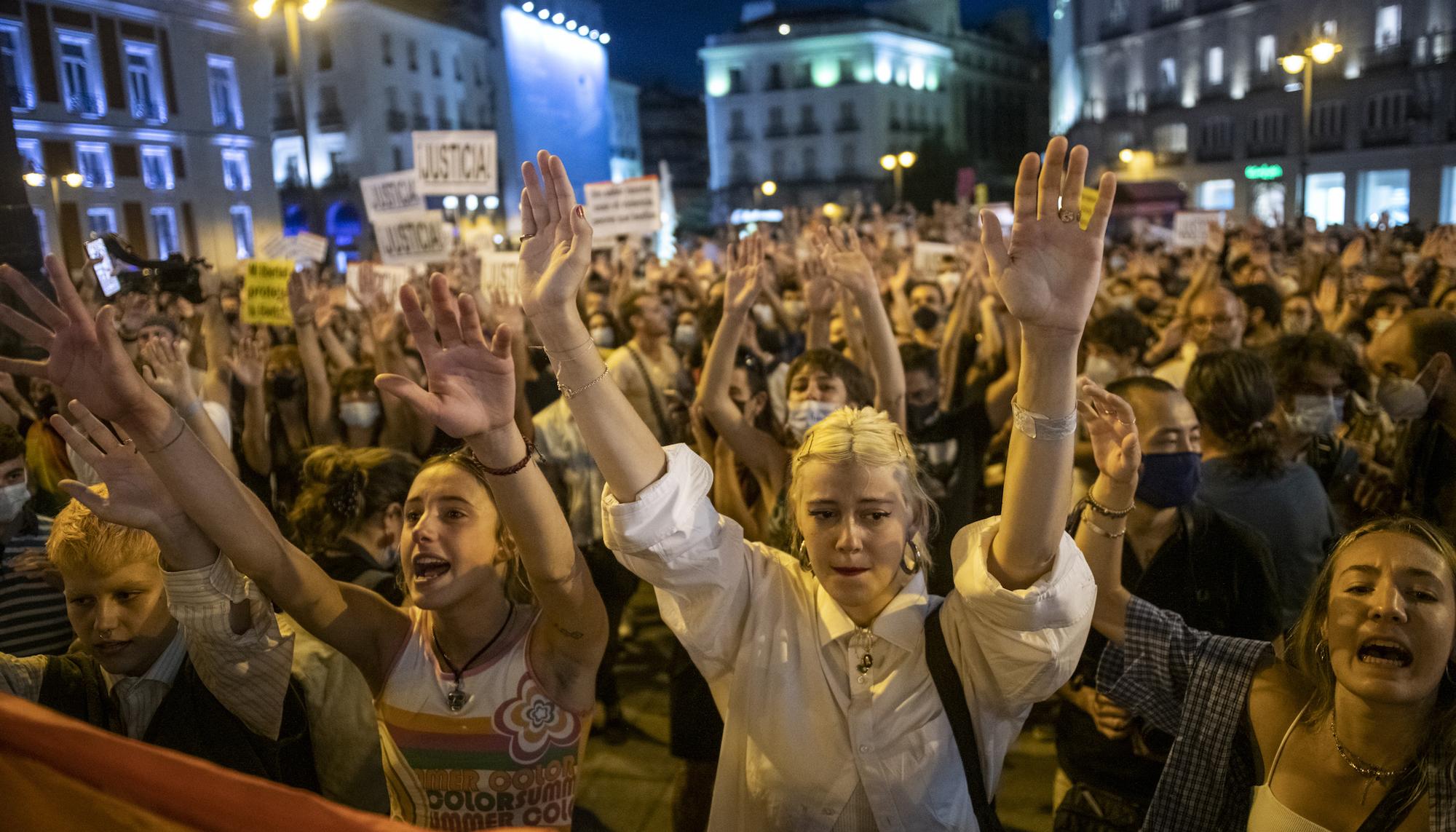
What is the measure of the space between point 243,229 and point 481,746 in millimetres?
38637

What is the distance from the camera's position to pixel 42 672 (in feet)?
7.76

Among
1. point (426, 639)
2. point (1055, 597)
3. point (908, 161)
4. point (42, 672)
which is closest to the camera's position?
point (1055, 597)

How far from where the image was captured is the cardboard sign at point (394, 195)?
28.0ft

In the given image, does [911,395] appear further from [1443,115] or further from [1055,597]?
[1443,115]

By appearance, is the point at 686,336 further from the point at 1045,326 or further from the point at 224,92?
the point at 224,92

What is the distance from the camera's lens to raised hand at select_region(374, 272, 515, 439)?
2.05 meters

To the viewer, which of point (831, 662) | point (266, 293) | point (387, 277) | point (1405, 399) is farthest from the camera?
point (387, 277)

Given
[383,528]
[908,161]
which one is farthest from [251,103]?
[383,528]

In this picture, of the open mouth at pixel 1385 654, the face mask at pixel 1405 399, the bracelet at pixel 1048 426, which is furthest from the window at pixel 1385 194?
the bracelet at pixel 1048 426

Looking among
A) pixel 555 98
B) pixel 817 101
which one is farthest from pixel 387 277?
pixel 817 101

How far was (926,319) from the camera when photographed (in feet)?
26.5

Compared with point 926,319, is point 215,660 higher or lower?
lower

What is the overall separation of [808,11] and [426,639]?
236 feet

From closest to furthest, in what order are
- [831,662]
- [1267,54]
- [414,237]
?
1. [831,662]
2. [414,237]
3. [1267,54]
